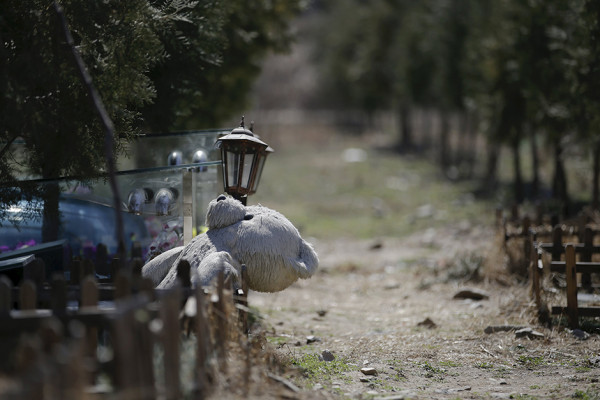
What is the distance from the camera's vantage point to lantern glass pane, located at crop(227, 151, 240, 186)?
8.28 metres

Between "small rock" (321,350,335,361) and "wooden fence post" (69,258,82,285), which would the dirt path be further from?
"wooden fence post" (69,258,82,285)

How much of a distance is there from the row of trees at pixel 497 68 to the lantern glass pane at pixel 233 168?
785 cm

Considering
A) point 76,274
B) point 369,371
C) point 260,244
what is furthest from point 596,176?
point 76,274

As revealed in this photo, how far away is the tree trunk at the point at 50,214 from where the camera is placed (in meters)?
8.15

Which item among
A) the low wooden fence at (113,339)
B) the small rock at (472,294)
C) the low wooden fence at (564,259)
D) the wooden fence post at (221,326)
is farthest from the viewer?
the small rock at (472,294)

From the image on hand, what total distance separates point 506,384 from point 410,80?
31.9 m

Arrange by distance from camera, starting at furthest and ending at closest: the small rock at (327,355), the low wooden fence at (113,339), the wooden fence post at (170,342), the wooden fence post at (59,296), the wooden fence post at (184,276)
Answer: the small rock at (327,355), the wooden fence post at (184,276), the wooden fence post at (59,296), the wooden fence post at (170,342), the low wooden fence at (113,339)

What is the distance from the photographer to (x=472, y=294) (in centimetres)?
1141

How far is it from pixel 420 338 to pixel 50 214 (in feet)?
14.9

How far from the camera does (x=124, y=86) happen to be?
23.7 ft

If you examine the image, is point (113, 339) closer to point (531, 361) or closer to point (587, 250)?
point (531, 361)

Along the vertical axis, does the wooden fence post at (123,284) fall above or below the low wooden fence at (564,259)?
above

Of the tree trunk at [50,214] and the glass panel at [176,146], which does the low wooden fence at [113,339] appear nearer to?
the tree trunk at [50,214]

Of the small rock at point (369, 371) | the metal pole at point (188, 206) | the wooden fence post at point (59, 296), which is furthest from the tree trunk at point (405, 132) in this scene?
the wooden fence post at point (59, 296)
